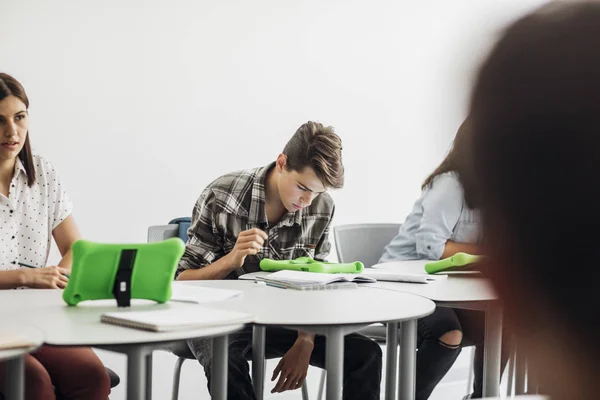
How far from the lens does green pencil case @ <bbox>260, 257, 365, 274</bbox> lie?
→ 2.32 meters

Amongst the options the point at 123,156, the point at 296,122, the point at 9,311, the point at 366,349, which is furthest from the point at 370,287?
the point at 296,122

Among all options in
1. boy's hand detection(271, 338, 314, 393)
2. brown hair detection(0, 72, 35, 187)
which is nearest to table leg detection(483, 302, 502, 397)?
boy's hand detection(271, 338, 314, 393)

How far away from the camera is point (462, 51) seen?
332mm

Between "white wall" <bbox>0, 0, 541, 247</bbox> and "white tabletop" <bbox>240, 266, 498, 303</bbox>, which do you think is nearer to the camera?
"white tabletop" <bbox>240, 266, 498, 303</bbox>

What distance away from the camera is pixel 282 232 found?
2561 mm

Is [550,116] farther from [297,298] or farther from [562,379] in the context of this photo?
[297,298]

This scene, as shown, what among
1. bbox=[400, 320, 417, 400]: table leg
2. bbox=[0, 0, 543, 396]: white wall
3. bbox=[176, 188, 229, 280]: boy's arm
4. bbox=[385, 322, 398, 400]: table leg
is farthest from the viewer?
bbox=[0, 0, 543, 396]: white wall

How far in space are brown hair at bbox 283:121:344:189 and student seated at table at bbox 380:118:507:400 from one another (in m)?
0.36

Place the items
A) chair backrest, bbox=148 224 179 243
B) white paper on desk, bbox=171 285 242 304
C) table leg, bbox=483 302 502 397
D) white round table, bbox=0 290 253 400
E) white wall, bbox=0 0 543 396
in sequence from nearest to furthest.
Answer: white round table, bbox=0 290 253 400 < white paper on desk, bbox=171 285 242 304 < table leg, bbox=483 302 502 397 < chair backrest, bbox=148 224 179 243 < white wall, bbox=0 0 543 396

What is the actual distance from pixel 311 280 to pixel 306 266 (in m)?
0.26

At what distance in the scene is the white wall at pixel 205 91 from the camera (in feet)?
10.8

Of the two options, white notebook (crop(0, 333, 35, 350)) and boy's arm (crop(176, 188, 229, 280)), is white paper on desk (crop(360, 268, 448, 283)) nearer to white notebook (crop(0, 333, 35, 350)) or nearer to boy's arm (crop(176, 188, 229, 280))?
boy's arm (crop(176, 188, 229, 280))

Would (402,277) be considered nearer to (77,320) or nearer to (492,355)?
(492,355)

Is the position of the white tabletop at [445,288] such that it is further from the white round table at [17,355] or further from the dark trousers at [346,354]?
the white round table at [17,355]
